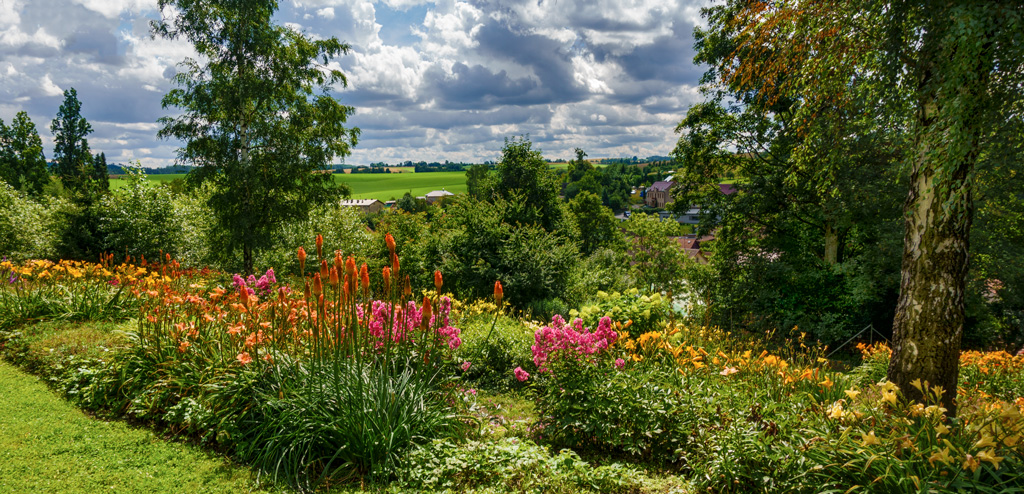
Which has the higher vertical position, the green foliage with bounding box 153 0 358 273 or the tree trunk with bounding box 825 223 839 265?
the green foliage with bounding box 153 0 358 273

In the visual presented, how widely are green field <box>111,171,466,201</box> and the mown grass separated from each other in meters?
92.2

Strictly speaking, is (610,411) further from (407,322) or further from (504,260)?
(504,260)

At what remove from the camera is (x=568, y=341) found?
14.1 feet

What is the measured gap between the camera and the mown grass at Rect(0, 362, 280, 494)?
3312mm

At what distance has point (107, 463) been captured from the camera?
3.59 meters

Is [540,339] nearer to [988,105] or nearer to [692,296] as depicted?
[988,105]

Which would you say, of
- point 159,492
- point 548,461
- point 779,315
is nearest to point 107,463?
point 159,492

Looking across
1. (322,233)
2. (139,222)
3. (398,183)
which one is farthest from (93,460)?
(398,183)

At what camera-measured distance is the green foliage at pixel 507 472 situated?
324 centimetres

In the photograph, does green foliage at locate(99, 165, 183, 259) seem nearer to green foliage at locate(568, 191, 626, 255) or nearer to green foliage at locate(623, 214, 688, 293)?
green foliage at locate(623, 214, 688, 293)

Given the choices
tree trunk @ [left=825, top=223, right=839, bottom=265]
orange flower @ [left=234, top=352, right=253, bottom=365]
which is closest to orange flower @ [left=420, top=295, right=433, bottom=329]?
orange flower @ [left=234, top=352, right=253, bottom=365]

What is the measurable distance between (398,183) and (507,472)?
4661 inches

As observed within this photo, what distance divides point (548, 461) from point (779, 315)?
47.4 ft

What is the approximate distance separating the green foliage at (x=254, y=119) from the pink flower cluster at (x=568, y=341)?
11283mm
